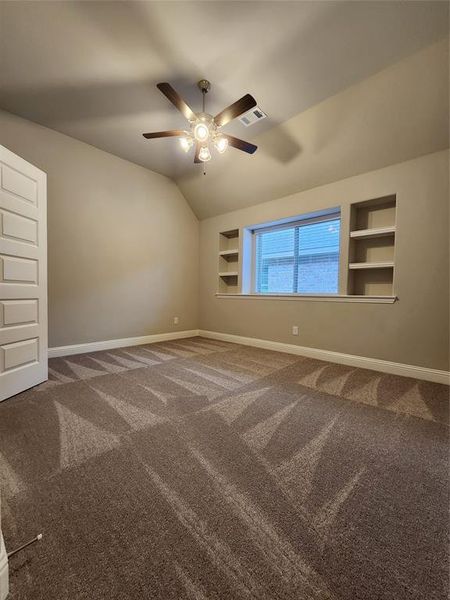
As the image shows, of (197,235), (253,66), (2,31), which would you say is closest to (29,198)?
(2,31)

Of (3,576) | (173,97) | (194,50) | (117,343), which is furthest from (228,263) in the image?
(3,576)

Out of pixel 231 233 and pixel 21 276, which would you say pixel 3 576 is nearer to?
pixel 21 276

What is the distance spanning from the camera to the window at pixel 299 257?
3.54 meters

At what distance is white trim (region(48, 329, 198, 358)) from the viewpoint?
3297mm

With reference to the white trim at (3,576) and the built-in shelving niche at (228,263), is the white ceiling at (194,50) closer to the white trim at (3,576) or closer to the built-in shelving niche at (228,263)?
the built-in shelving niche at (228,263)

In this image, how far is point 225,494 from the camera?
1.08m

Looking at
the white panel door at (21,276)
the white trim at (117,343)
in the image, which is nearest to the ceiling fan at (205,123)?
the white panel door at (21,276)

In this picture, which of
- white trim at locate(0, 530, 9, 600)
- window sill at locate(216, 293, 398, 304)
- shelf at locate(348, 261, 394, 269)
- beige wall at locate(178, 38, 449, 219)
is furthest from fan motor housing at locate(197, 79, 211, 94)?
white trim at locate(0, 530, 9, 600)

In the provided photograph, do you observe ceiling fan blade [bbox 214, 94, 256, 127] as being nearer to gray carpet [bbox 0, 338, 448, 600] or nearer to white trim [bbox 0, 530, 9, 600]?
gray carpet [bbox 0, 338, 448, 600]

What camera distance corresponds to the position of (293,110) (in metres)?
2.63

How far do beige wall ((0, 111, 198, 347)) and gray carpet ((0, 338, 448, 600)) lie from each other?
5.15 ft

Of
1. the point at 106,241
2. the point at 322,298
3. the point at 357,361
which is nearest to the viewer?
the point at 357,361

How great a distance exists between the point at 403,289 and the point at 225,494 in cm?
274

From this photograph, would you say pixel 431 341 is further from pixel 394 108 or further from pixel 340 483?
pixel 394 108
